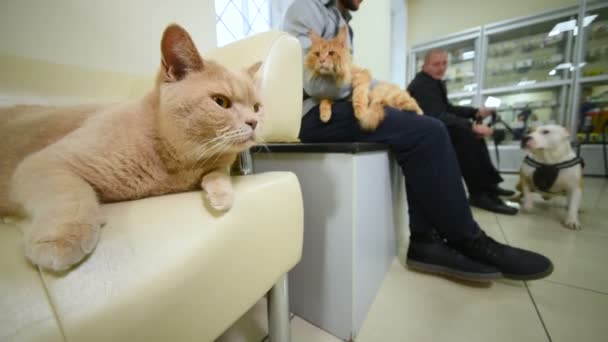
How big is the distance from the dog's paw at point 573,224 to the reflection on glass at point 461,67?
2.66 meters

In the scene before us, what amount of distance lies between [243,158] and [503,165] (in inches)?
144

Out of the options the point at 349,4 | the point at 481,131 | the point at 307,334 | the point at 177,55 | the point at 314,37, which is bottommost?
the point at 307,334

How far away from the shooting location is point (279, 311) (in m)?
0.49

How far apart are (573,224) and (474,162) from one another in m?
0.59

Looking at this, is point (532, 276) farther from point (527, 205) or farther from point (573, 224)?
point (527, 205)

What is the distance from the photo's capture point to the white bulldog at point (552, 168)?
1.35 metres


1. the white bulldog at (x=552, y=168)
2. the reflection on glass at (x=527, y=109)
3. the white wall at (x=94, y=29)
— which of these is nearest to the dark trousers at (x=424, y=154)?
the white wall at (x=94, y=29)

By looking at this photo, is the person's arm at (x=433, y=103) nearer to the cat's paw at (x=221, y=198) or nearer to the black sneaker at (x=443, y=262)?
the black sneaker at (x=443, y=262)

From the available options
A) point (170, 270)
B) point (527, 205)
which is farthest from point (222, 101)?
point (527, 205)

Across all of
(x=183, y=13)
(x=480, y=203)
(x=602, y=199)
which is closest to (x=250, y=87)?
(x=183, y=13)

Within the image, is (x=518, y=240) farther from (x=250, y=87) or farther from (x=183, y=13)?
(x=183, y=13)

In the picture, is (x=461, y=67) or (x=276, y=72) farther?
(x=461, y=67)

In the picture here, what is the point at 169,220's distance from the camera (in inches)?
11.4

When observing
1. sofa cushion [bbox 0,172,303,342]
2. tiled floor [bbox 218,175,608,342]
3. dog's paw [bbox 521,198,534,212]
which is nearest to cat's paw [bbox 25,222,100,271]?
sofa cushion [bbox 0,172,303,342]
